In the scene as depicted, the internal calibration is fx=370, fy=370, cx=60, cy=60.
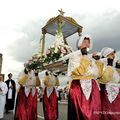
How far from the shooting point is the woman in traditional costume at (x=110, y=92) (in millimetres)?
6871

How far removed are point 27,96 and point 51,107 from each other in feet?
2.45

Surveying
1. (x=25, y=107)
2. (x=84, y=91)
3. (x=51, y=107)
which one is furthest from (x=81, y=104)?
(x=51, y=107)

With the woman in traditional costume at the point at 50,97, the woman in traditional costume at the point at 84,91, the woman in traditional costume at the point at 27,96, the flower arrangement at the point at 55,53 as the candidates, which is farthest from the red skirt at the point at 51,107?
the woman in traditional costume at the point at 84,91

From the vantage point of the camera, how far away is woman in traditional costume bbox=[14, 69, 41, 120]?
948 centimetres

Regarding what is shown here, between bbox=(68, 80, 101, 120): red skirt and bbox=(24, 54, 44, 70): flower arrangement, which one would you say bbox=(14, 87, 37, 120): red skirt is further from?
bbox=(68, 80, 101, 120): red skirt

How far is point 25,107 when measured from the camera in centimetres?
957

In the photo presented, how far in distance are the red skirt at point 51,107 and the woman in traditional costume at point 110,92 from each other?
2.99 m

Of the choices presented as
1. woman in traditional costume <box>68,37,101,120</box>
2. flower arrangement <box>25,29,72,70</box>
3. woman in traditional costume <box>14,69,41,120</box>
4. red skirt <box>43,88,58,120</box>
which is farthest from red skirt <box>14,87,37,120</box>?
woman in traditional costume <box>68,37,101,120</box>

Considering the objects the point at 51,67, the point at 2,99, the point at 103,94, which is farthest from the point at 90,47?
the point at 2,99

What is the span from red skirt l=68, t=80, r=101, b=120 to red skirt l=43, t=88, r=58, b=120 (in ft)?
11.3

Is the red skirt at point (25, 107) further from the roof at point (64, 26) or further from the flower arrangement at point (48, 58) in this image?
A: the roof at point (64, 26)

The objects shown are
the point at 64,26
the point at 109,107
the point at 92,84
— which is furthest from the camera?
the point at 64,26

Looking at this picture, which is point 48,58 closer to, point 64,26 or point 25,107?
point 25,107

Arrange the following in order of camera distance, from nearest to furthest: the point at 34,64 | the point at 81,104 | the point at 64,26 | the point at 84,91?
the point at 81,104 < the point at 84,91 < the point at 34,64 < the point at 64,26
